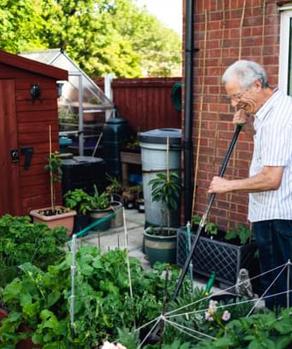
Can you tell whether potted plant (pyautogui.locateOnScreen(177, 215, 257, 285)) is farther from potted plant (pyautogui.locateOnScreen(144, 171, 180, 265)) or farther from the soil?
the soil

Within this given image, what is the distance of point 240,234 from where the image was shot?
13.6ft

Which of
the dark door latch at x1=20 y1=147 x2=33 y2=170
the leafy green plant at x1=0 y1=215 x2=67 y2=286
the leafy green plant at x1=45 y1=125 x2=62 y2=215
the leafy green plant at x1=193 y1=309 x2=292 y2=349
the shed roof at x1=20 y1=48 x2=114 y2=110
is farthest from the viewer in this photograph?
the shed roof at x1=20 y1=48 x2=114 y2=110

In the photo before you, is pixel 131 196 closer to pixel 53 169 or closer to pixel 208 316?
pixel 53 169

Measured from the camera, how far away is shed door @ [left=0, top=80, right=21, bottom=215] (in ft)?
17.4

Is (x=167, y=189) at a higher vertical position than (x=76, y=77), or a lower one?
lower

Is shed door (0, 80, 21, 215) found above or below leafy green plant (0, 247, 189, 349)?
above

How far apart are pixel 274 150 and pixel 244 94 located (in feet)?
1.12

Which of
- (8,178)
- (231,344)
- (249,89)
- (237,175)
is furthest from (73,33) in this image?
(231,344)

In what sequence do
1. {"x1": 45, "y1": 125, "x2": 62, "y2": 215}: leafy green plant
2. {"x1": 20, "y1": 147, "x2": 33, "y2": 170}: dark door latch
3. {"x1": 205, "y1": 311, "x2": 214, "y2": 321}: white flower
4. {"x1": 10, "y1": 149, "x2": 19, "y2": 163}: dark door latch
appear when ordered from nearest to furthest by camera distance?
{"x1": 205, "y1": 311, "x2": 214, "y2": 321}: white flower, {"x1": 10, "y1": 149, "x2": 19, "y2": 163}: dark door latch, {"x1": 20, "y1": 147, "x2": 33, "y2": 170}: dark door latch, {"x1": 45, "y1": 125, "x2": 62, "y2": 215}: leafy green plant

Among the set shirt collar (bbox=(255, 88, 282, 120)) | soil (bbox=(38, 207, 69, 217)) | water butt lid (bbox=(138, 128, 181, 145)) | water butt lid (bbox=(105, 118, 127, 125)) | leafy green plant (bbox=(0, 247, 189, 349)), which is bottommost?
soil (bbox=(38, 207, 69, 217))

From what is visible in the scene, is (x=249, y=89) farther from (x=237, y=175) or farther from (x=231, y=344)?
(x=237, y=175)

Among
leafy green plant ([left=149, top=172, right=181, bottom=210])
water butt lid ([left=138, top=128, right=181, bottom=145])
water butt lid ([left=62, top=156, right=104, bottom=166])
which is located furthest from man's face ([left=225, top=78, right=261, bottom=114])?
water butt lid ([left=62, top=156, right=104, bottom=166])

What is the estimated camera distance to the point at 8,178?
17.7ft

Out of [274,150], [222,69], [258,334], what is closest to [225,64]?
[222,69]
